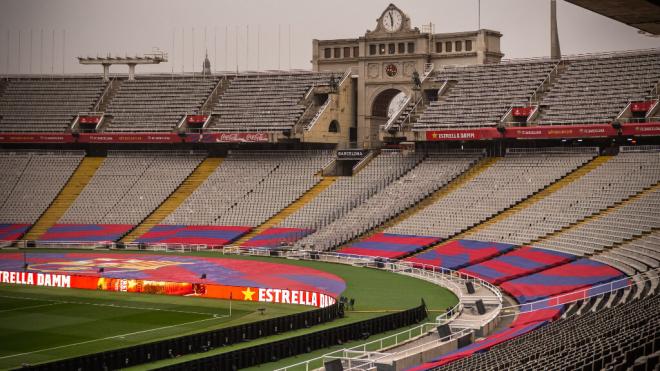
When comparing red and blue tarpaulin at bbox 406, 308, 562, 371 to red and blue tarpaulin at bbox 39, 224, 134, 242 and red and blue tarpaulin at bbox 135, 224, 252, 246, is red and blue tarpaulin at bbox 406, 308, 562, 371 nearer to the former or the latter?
red and blue tarpaulin at bbox 135, 224, 252, 246

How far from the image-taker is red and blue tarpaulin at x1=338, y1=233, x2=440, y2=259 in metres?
65.2

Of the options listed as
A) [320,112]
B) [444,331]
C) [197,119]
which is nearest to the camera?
[444,331]

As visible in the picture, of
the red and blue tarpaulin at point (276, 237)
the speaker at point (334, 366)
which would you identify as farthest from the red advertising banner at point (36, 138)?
the speaker at point (334, 366)

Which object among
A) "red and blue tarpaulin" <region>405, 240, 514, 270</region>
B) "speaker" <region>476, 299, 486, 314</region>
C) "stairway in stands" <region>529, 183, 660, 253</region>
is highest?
"stairway in stands" <region>529, 183, 660, 253</region>

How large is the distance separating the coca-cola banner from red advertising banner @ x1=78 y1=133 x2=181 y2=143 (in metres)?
3.22

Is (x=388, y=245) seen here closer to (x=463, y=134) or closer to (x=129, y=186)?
(x=463, y=134)

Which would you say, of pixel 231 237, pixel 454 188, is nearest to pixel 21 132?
pixel 231 237

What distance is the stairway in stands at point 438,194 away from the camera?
7116 cm

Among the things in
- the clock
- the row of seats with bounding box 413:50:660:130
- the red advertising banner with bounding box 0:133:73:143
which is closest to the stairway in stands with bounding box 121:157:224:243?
the red advertising banner with bounding box 0:133:73:143

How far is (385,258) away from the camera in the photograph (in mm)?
63812

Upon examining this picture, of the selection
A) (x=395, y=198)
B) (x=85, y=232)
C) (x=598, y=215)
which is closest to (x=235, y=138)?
(x=85, y=232)

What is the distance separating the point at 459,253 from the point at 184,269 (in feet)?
58.0

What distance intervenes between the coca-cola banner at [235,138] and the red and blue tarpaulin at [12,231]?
55.7 feet

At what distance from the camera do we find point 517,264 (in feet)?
183
